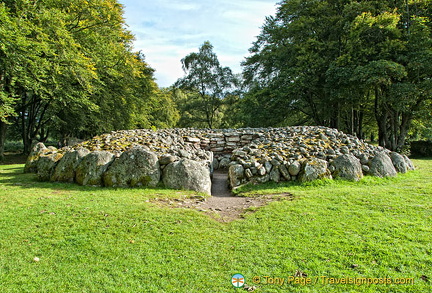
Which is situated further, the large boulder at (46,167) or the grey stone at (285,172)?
the large boulder at (46,167)

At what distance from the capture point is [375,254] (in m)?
3.40

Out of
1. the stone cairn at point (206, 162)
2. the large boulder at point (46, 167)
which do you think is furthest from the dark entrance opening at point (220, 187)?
the large boulder at point (46, 167)

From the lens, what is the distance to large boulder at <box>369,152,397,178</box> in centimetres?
789

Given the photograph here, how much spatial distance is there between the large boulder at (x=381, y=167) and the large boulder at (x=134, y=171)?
7.07 meters

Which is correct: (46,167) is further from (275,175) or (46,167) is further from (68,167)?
(275,175)

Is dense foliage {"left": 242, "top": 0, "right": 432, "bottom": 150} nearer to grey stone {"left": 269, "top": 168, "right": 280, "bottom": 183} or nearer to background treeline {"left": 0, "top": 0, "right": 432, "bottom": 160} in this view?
background treeline {"left": 0, "top": 0, "right": 432, "bottom": 160}

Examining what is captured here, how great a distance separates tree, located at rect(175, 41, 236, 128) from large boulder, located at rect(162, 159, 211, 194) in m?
22.4

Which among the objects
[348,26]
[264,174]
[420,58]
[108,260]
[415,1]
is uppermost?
[415,1]

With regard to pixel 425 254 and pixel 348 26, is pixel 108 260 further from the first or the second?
pixel 348 26

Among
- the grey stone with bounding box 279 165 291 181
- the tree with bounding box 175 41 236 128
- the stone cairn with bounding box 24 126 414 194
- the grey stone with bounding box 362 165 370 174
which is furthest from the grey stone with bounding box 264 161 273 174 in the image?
the tree with bounding box 175 41 236 128

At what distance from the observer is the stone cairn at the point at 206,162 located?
23.7ft

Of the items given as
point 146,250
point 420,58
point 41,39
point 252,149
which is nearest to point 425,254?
point 146,250

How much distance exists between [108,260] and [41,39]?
1320 centimetres

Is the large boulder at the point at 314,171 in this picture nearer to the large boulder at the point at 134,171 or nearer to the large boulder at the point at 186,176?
the large boulder at the point at 186,176
